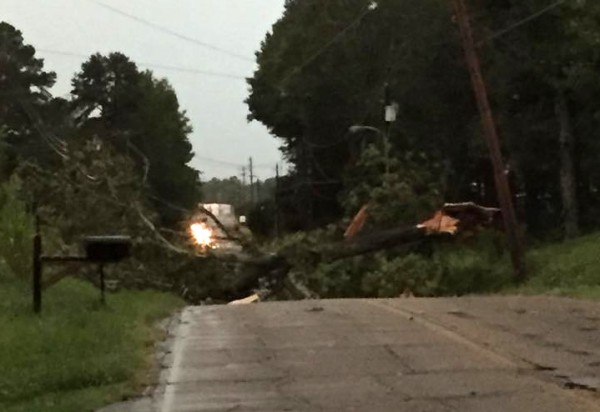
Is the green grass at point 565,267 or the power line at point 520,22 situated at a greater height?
the power line at point 520,22

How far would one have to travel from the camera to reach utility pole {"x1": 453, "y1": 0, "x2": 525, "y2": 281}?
2500 centimetres

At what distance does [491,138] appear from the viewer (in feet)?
83.6

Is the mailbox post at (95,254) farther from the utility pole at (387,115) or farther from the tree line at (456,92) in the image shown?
the utility pole at (387,115)

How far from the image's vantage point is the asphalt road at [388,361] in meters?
7.91

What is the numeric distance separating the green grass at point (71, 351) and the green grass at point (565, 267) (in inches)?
420

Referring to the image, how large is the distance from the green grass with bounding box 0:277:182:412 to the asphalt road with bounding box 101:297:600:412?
14.3 inches

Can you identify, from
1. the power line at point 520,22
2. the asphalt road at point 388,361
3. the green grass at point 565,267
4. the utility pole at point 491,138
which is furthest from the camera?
the power line at point 520,22

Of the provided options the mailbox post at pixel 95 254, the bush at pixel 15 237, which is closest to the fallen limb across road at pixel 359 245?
the bush at pixel 15 237

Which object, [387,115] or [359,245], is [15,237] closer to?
[359,245]

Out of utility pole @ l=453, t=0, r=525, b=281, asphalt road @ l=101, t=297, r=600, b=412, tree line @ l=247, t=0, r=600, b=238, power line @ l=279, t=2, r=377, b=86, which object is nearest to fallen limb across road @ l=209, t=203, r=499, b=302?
utility pole @ l=453, t=0, r=525, b=281

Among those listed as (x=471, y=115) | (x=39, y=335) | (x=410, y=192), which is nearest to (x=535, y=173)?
(x=471, y=115)

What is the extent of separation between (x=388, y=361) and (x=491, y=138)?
16382 millimetres

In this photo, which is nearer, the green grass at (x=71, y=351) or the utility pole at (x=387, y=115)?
the green grass at (x=71, y=351)

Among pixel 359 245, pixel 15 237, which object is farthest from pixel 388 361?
pixel 359 245
